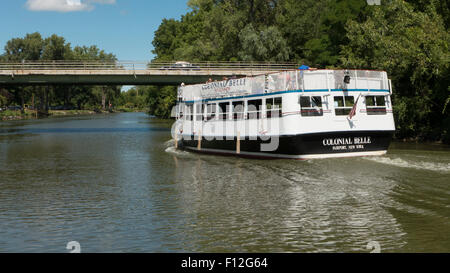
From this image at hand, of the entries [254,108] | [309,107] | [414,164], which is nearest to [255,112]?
[254,108]

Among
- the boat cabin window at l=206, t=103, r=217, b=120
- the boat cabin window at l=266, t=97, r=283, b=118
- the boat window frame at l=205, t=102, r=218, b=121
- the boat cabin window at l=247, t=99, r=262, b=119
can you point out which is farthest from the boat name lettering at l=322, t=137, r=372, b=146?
the boat cabin window at l=206, t=103, r=217, b=120

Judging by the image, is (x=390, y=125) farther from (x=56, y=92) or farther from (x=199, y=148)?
(x=56, y=92)

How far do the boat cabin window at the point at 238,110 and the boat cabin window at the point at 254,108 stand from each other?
65 cm

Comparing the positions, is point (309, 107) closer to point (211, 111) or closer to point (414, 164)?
point (414, 164)

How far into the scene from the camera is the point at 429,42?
118ft

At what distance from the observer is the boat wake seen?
2199cm

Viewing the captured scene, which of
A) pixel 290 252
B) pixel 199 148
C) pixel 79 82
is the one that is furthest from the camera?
pixel 79 82

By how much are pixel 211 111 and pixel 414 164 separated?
14090mm

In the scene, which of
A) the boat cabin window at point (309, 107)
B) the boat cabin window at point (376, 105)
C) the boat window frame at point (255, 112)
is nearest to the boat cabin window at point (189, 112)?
the boat window frame at point (255, 112)

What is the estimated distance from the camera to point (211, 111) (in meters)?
33.3

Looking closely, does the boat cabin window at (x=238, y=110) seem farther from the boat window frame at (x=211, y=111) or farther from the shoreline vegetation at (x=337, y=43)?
the shoreline vegetation at (x=337, y=43)
